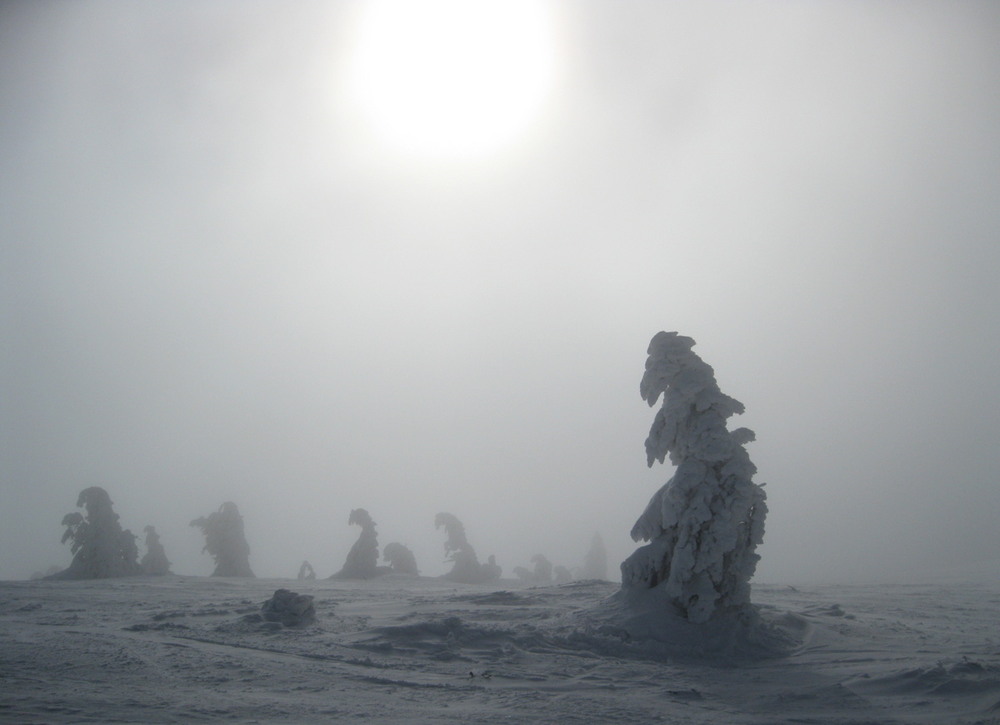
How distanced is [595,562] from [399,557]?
2242cm

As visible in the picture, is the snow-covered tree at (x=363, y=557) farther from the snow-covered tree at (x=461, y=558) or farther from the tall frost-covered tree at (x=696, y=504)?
the tall frost-covered tree at (x=696, y=504)

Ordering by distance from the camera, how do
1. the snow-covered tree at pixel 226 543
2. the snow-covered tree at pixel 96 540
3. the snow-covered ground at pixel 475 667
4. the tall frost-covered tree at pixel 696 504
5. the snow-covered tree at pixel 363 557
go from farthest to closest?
the snow-covered tree at pixel 226 543, the snow-covered tree at pixel 363 557, the snow-covered tree at pixel 96 540, the tall frost-covered tree at pixel 696 504, the snow-covered ground at pixel 475 667

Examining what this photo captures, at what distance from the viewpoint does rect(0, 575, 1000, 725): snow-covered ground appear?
32.0 ft

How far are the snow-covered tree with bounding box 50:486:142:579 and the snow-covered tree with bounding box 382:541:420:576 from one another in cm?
1589

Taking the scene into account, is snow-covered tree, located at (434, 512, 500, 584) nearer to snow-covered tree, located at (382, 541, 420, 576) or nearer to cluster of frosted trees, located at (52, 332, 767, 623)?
snow-covered tree, located at (382, 541, 420, 576)

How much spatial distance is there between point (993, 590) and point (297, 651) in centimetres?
3054

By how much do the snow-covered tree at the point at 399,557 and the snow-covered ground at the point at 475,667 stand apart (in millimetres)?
23931

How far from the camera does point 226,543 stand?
4400cm

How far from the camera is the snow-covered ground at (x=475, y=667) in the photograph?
32.0 feet

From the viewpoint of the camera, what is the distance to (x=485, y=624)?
16016 millimetres

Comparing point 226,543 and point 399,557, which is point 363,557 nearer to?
point 399,557

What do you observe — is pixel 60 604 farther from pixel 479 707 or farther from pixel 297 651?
pixel 479 707

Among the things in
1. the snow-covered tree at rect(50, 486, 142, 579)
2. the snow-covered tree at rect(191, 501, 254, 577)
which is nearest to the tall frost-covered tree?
the snow-covered tree at rect(50, 486, 142, 579)

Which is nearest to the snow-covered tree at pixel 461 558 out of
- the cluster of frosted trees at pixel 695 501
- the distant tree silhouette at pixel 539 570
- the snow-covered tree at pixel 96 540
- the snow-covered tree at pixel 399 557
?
the snow-covered tree at pixel 399 557
